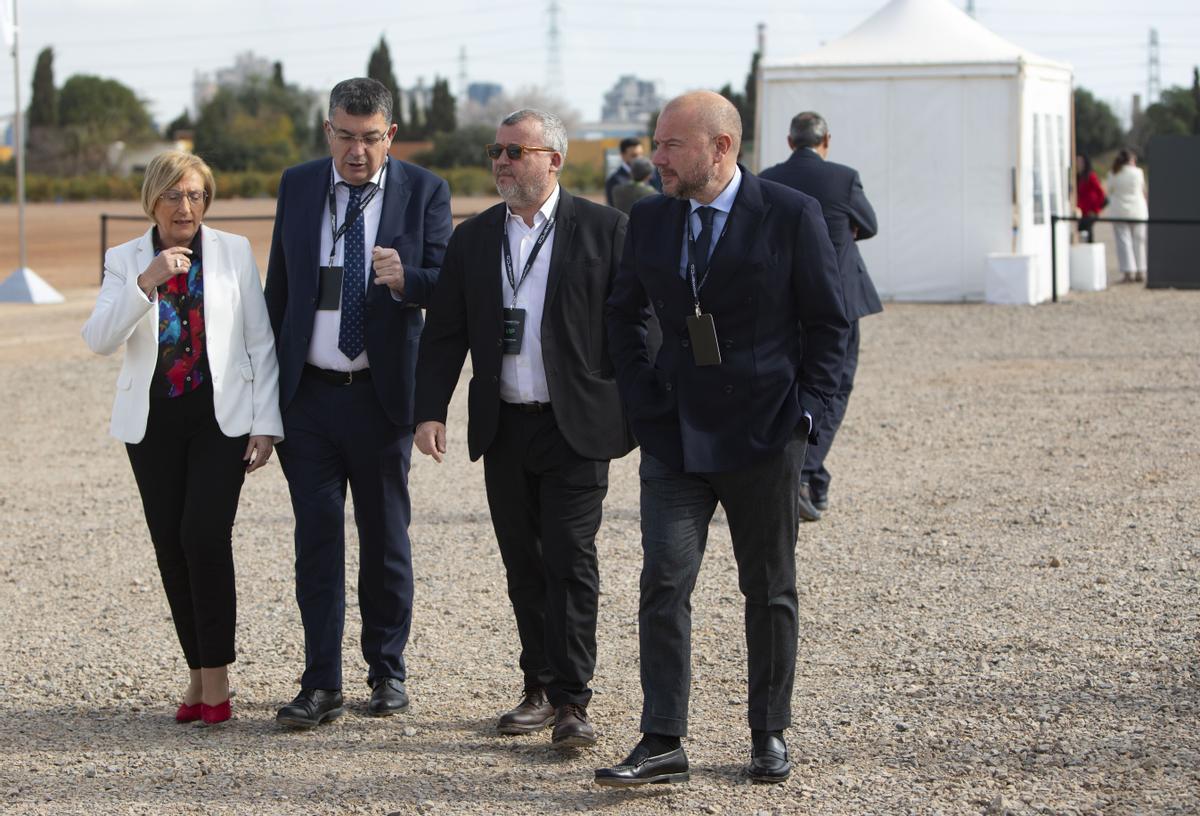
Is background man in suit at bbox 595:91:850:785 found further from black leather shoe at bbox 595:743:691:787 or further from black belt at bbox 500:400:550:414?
black belt at bbox 500:400:550:414

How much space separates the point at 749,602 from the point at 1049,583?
2.52 m

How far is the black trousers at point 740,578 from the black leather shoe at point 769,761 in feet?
0.14

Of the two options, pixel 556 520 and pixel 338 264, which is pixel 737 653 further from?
pixel 338 264

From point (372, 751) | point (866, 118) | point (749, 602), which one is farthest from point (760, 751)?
point (866, 118)

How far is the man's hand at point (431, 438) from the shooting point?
4.68 metres

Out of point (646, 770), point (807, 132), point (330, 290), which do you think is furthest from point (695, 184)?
point (807, 132)

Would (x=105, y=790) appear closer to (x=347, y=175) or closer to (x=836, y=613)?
(x=347, y=175)

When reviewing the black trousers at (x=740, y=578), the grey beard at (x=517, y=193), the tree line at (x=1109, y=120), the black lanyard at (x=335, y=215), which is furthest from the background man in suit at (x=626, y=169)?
the tree line at (x=1109, y=120)

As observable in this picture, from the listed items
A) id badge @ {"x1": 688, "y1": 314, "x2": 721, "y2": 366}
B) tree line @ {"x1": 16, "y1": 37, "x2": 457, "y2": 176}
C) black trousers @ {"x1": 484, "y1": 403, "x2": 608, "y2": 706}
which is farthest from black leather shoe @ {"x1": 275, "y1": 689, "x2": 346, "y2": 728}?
tree line @ {"x1": 16, "y1": 37, "x2": 457, "y2": 176}

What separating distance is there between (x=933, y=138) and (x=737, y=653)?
14.0 m

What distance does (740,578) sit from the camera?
4305 millimetres

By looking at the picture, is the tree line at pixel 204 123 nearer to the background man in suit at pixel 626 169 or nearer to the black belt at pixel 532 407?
the background man in suit at pixel 626 169

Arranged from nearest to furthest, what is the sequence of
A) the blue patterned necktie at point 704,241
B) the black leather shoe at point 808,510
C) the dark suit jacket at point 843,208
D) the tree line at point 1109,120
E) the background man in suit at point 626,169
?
the blue patterned necktie at point 704,241 → the dark suit jacket at point 843,208 → the black leather shoe at point 808,510 → the background man in suit at point 626,169 → the tree line at point 1109,120

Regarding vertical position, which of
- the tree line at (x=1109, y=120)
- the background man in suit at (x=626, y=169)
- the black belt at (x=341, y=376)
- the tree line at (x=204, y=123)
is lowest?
the black belt at (x=341, y=376)
